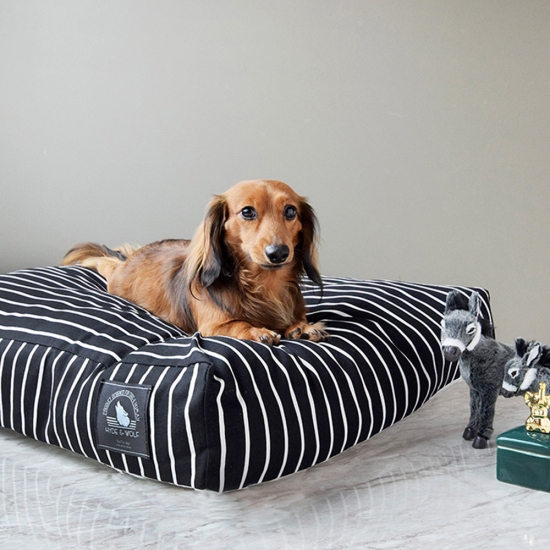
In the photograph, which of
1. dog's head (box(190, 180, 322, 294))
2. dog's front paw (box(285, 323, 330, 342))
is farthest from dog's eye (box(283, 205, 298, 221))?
dog's front paw (box(285, 323, 330, 342))

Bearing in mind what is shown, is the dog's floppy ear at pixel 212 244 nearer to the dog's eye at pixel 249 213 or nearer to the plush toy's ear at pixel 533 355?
the dog's eye at pixel 249 213

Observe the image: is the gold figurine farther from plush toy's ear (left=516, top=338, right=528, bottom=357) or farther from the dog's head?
the dog's head

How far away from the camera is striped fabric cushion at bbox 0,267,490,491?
63.6 inches

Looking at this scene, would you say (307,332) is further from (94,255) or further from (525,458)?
(94,255)

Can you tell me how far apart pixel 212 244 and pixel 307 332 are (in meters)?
0.35

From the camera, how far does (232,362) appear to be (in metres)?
1.69

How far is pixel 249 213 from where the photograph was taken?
201 centimetres

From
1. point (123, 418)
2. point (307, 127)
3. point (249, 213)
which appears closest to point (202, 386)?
point (123, 418)

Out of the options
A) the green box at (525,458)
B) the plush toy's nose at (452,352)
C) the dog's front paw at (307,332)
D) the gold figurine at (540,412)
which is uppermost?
the plush toy's nose at (452,352)

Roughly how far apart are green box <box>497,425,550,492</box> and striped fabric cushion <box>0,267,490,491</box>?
0.34 metres

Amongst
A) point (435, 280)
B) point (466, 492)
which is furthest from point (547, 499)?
point (435, 280)

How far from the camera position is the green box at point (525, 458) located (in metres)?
1.69

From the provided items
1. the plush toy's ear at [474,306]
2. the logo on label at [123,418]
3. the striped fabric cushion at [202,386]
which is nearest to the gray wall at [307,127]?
the striped fabric cushion at [202,386]

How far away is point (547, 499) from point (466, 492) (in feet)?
0.58
